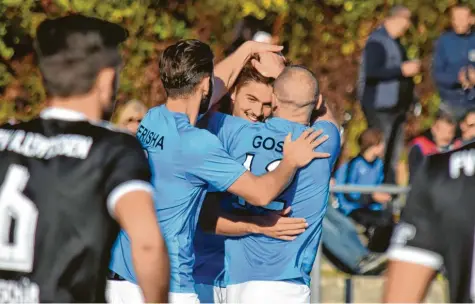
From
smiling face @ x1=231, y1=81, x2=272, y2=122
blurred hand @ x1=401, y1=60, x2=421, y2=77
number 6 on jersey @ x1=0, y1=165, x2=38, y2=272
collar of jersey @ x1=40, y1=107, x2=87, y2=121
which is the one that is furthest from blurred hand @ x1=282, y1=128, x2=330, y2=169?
blurred hand @ x1=401, y1=60, x2=421, y2=77

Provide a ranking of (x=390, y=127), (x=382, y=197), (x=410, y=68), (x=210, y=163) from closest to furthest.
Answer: (x=210, y=163), (x=382, y=197), (x=410, y=68), (x=390, y=127)

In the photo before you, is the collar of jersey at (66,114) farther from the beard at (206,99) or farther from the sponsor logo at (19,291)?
the beard at (206,99)

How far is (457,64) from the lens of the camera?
1282 cm

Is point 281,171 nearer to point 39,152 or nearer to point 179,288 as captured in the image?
point 179,288

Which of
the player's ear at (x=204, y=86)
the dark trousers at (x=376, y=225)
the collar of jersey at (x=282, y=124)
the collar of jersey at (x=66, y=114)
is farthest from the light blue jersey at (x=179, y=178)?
the dark trousers at (x=376, y=225)

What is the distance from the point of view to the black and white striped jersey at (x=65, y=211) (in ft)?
14.1

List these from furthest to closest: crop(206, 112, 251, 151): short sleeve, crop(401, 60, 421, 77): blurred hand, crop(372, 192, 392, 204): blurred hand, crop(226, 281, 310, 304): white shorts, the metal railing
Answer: crop(401, 60, 421, 77): blurred hand < crop(372, 192, 392, 204): blurred hand < the metal railing < crop(206, 112, 251, 151): short sleeve < crop(226, 281, 310, 304): white shorts

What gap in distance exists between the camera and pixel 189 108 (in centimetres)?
598

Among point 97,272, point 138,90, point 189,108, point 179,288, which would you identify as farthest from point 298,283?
point 138,90

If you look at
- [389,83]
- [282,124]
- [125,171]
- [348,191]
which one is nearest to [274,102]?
[282,124]

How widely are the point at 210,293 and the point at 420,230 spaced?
3.02 meters

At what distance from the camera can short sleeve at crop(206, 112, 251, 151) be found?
21.2ft

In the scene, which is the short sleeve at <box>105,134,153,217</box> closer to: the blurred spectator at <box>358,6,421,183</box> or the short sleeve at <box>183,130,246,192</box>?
the short sleeve at <box>183,130,246,192</box>

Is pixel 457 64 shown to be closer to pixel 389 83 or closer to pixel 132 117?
pixel 389 83
